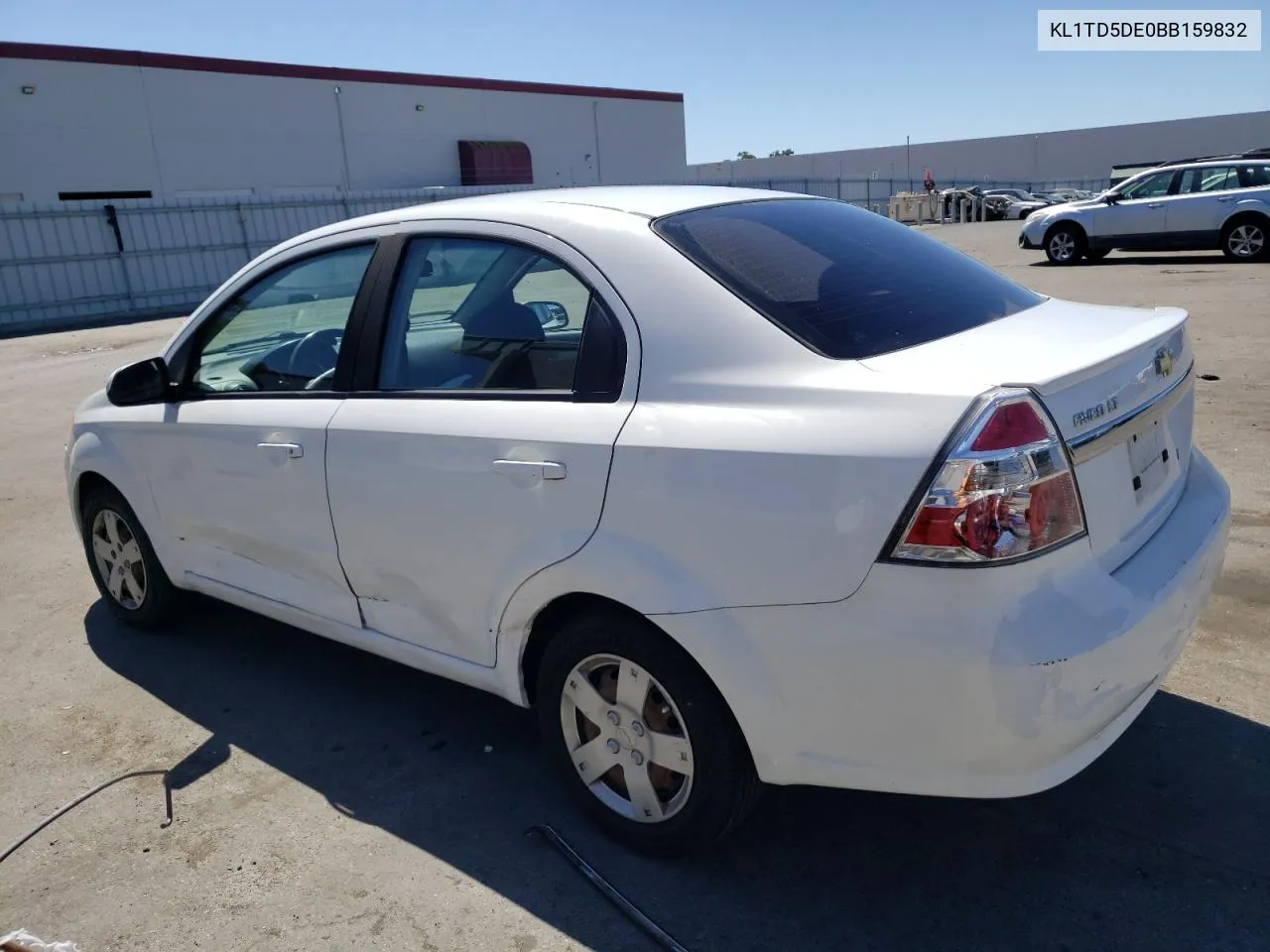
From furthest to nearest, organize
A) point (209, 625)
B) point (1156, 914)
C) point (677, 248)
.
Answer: point (209, 625), point (677, 248), point (1156, 914)

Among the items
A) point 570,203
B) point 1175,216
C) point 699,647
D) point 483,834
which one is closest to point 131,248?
point 1175,216

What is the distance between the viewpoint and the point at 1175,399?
9.05ft

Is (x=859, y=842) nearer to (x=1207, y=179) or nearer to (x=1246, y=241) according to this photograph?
(x=1246, y=241)

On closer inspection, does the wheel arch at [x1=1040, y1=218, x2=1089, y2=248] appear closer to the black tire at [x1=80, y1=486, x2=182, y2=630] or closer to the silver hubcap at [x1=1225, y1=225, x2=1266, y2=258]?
the silver hubcap at [x1=1225, y1=225, x2=1266, y2=258]

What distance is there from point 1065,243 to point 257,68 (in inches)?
944

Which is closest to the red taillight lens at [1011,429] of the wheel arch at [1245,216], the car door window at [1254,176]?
the wheel arch at [1245,216]

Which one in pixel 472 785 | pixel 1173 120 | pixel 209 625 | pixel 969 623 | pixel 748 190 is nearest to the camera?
pixel 969 623

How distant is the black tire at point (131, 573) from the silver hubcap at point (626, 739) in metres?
2.28

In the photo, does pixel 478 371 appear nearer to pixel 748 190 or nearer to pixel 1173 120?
pixel 748 190

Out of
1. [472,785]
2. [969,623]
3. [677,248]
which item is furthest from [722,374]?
[472,785]

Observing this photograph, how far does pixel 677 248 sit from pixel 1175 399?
1.41m

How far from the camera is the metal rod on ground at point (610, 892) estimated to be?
8.03ft

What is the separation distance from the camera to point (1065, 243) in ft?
61.7

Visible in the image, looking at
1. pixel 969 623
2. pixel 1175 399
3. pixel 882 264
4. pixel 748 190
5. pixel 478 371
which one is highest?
pixel 748 190
